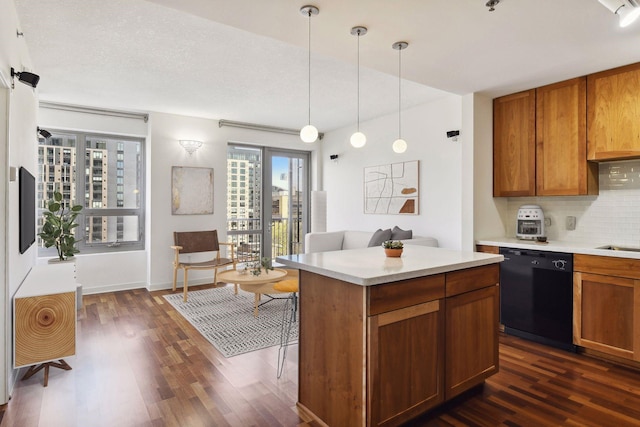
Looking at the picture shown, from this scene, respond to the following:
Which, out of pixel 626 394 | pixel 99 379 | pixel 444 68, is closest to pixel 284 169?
pixel 444 68

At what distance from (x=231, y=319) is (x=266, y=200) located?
115 inches

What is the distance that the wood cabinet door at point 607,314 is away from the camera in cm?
277

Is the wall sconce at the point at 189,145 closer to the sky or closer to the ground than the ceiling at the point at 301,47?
closer to the ground

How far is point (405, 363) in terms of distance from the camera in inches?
75.7

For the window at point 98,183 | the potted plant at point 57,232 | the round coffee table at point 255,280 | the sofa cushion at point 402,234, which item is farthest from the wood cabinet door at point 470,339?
the window at point 98,183

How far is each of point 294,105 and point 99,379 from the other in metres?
3.77

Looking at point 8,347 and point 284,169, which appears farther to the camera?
point 284,169

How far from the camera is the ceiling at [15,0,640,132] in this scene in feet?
7.31

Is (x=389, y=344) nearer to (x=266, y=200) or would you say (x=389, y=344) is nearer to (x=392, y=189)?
(x=392, y=189)

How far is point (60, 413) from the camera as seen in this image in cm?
220

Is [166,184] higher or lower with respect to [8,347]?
higher

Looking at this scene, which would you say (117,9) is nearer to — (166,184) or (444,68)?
(444,68)

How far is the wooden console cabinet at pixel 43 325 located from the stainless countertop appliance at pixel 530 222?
4.08m

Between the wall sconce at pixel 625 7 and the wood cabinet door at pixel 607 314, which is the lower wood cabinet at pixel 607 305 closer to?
the wood cabinet door at pixel 607 314
